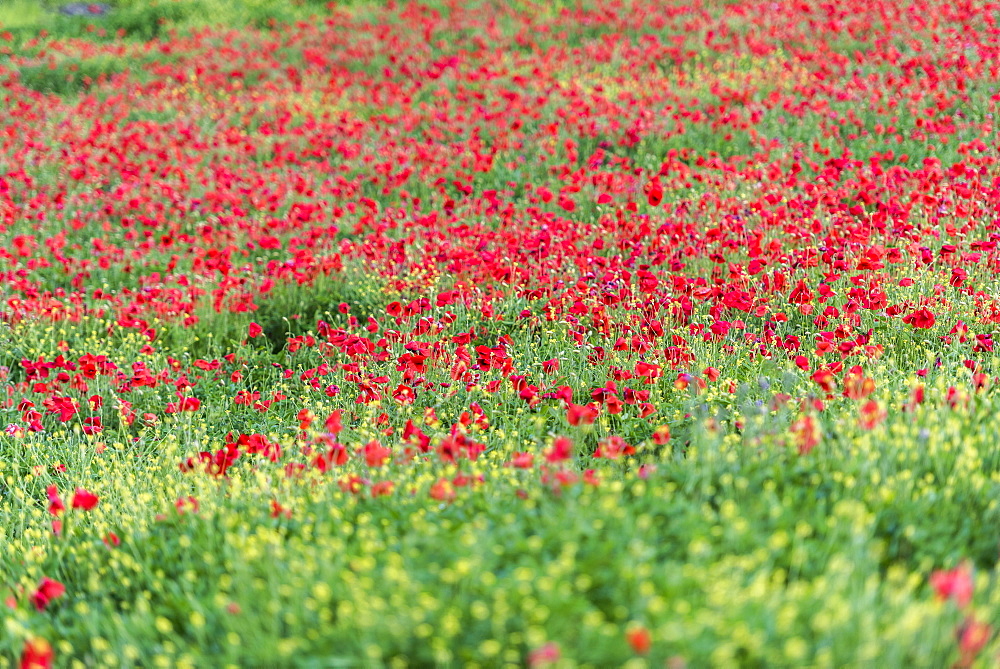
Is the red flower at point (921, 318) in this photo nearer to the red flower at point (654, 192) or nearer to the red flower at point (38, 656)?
the red flower at point (654, 192)

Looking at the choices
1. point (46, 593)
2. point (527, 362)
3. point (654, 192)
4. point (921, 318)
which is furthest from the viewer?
point (654, 192)

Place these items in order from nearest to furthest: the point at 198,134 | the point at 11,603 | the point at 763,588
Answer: the point at 763,588 < the point at 11,603 < the point at 198,134

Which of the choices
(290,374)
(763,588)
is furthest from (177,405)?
(763,588)

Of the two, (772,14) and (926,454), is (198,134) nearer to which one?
(772,14)

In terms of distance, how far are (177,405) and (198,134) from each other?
7.50 m

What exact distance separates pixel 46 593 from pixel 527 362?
9.03 feet

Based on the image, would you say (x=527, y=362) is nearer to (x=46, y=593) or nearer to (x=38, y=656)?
(x=46, y=593)

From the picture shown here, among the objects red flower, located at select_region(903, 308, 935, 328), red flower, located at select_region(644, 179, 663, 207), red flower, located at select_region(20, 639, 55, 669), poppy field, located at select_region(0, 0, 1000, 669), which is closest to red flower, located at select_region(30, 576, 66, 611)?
poppy field, located at select_region(0, 0, 1000, 669)

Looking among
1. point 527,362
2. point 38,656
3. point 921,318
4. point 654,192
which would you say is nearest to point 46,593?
point 38,656

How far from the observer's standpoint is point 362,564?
8.36ft

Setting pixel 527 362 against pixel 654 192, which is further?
pixel 654 192

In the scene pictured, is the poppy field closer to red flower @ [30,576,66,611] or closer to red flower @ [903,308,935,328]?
red flower @ [30,576,66,611]

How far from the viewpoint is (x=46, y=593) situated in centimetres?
298

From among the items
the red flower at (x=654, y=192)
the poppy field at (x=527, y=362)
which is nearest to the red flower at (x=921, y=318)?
the poppy field at (x=527, y=362)
